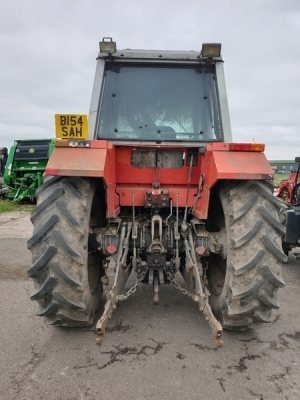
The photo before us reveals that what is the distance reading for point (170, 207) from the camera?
3.39 m

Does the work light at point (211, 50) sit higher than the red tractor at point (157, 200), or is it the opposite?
the work light at point (211, 50)

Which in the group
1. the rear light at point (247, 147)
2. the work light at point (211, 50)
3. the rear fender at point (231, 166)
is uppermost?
the work light at point (211, 50)

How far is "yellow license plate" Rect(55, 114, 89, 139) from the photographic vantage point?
2785mm

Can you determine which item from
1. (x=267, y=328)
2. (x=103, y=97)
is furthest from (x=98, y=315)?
(x=103, y=97)

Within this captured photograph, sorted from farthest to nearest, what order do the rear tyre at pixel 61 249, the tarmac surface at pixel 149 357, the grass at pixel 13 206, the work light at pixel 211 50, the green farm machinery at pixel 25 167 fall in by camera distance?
1. the green farm machinery at pixel 25 167
2. the grass at pixel 13 206
3. the work light at pixel 211 50
4. the rear tyre at pixel 61 249
5. the tarmac surface at pixel 149 357

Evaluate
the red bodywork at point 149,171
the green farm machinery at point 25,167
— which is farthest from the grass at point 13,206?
the red bodywork at point 149,171

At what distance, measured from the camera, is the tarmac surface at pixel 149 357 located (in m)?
2.33

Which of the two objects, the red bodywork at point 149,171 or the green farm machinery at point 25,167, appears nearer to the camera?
the red bodywork at point 149,171

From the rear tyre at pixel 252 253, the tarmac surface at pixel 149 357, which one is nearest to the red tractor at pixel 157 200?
the rear tyre at pixel 252 253

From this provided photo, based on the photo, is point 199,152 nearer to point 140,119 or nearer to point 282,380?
point 140,119

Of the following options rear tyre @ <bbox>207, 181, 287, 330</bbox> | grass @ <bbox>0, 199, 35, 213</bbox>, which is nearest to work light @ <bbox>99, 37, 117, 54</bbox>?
rear tyre @ <bbox>207, 181, 287, 330</bbox>

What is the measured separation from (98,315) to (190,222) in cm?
126

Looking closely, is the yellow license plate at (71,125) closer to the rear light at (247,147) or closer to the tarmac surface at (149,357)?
the rear light at (247,147)

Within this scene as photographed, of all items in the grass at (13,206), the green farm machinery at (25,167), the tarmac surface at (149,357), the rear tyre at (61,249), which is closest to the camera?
the tarmac surface at (149,357)
